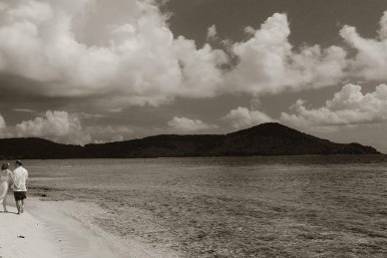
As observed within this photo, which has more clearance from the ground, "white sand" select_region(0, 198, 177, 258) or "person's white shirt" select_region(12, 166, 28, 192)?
"person's white shirt" select_region(12, 166, 28, 192)

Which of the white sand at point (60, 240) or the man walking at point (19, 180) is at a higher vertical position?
the man walking at point (19, 180)

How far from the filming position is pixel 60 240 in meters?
20.8

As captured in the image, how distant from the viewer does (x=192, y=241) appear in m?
23.3

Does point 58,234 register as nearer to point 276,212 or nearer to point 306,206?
point 276,212

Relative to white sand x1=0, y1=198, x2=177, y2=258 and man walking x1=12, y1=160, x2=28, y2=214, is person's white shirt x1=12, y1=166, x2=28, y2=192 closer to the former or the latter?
man walking x1=12, y1=160, x2=28, y2=214

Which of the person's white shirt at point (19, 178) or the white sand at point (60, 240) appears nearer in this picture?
the white sand at point (60, 240)

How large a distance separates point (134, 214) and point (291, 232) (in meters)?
12.7

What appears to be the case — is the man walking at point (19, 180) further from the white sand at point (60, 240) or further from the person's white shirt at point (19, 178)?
the white sand at point (60, 240)

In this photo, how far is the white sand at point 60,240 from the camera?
56.3ft

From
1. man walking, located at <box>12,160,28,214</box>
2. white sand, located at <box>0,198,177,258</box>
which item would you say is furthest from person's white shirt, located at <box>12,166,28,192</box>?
white sand, located at <box>0,198,177,258</box>

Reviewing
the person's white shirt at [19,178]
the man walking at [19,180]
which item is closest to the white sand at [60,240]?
the man walking at [19,180]

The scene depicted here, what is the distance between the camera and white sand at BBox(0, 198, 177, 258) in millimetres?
17156

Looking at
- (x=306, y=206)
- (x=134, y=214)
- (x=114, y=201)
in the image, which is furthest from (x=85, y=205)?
(x=306, y=206)

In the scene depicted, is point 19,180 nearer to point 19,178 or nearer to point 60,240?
point 19,178
